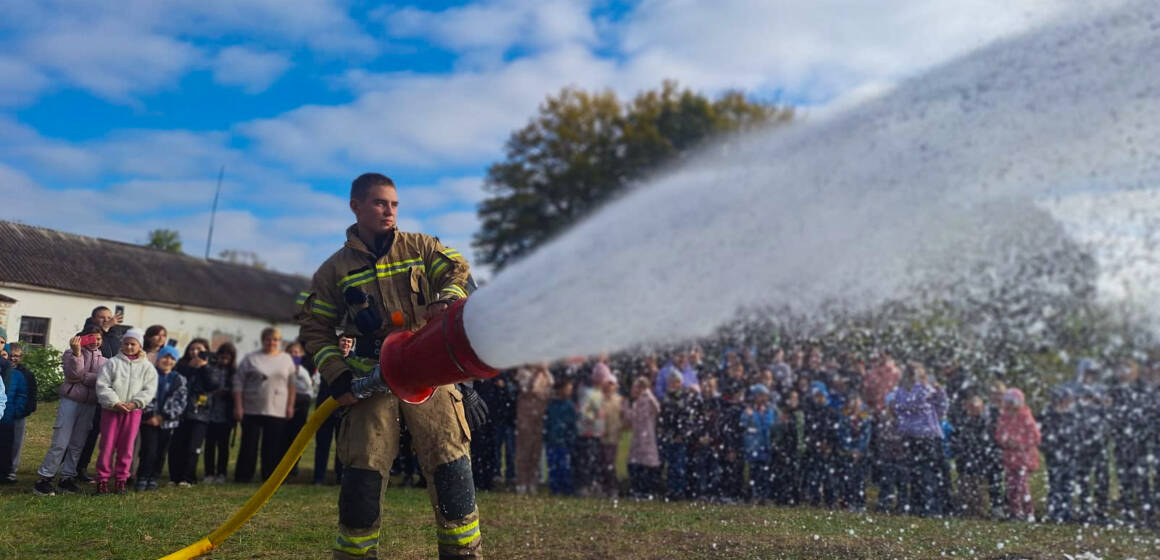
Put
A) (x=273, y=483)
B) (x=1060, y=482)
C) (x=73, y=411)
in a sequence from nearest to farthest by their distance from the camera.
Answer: (x=273, y=483) → (x=73, y=411) → (x=1060, y=482)

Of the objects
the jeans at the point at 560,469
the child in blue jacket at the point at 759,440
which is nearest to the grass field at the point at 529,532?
the child in blue jacket at the point at 759,440

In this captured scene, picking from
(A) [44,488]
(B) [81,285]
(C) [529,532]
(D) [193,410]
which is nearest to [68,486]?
(A) [44,488]

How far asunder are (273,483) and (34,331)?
3.54 m

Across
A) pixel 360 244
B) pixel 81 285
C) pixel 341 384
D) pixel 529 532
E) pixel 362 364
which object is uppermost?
pixel 81 285

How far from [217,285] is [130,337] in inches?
299

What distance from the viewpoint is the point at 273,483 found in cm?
488

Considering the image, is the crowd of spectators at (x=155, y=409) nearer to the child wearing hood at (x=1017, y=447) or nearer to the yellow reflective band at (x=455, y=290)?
the yellow reflective band at (x=455, y=290)

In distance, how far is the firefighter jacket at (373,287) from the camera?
455cm

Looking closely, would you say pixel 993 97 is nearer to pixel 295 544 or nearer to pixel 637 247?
pixel 637 247

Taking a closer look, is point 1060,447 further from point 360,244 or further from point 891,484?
point 360,244

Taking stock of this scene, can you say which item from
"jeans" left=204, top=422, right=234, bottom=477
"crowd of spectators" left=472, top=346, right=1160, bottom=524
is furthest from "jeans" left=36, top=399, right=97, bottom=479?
"crowd of spectators" left=472, top=346, right=1160, bottom=524

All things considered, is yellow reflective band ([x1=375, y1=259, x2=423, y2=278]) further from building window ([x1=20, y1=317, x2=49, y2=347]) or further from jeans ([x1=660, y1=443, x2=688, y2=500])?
jeans ([x1=660, y1=443, x2=688, y2=500])

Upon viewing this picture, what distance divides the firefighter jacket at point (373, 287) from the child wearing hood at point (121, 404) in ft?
11.9

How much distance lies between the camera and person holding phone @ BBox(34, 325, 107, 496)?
6855 mm
